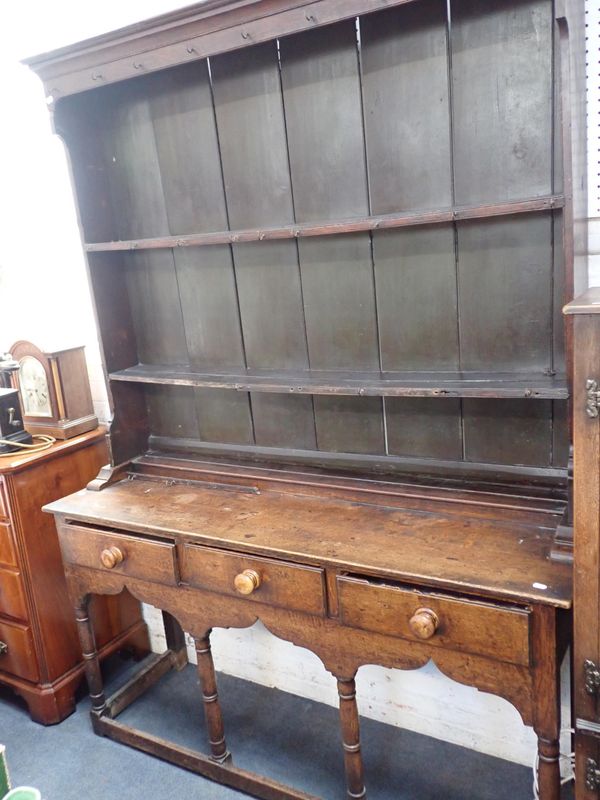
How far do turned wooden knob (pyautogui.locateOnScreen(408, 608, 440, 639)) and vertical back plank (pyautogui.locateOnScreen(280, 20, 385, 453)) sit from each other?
0.59 m

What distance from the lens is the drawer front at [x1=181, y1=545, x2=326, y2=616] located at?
1642mm

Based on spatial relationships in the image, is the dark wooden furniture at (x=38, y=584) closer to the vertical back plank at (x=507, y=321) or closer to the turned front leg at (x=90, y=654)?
the turned front leg at (x=90, y=654)

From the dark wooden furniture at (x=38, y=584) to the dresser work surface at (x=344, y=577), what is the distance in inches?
8.5

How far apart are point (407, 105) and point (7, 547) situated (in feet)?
6.26

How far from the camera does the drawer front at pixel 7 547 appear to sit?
2262 millimetres

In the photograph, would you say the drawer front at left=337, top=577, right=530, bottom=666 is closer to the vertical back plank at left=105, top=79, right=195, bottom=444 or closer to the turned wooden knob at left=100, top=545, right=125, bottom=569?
the turned wooden knob at left=100, top=545, right=125, bottom=569

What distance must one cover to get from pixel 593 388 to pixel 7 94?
2426 millimetres

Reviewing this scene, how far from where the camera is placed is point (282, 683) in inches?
97.3

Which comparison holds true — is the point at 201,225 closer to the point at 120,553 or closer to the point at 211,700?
the point at 120,553

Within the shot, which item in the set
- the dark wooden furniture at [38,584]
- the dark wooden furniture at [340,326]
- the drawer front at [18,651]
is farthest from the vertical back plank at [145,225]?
the drawer front at [18,651]

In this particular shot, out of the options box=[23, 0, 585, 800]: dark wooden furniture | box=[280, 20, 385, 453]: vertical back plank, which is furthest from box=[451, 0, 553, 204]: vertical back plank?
box=[280, 20, 385, 453]: vertical back plank

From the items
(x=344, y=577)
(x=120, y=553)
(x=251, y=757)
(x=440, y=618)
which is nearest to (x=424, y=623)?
(x=440, y=618)

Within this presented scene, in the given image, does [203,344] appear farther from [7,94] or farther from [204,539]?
[7,94]

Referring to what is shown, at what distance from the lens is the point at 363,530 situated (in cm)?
170
